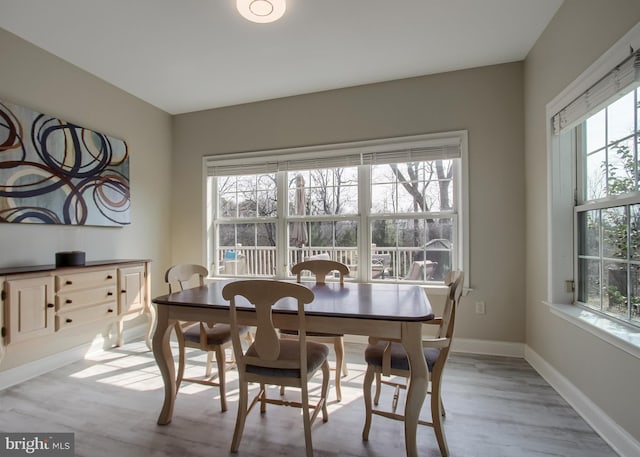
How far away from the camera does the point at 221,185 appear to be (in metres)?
4.01

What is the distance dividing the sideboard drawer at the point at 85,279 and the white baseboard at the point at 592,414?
3590mm

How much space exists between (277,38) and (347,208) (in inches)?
68.8

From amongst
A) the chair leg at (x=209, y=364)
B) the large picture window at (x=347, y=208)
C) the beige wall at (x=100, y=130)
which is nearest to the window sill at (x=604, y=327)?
the large picture window at (x=347, y=208)

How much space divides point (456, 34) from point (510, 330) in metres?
2.62

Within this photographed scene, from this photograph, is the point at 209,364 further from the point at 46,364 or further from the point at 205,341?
the point at 46,364

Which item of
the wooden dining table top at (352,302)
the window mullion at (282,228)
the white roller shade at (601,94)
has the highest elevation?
the white roller shade at (601,94)

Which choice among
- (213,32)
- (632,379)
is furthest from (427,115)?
(632,379)

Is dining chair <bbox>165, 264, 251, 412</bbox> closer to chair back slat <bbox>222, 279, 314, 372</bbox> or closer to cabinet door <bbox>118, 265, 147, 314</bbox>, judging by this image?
chair back slat <bbox>222, 279, 314, 372</bbox>

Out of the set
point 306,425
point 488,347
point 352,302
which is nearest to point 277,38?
point 352,302

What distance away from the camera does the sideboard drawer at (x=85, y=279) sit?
2.36m

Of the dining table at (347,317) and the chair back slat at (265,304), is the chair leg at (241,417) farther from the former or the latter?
the dining table at (347,317)

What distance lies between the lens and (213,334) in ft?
6.92

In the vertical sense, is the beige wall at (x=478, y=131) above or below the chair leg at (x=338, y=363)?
above

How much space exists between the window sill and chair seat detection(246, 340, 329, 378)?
1519 mm
